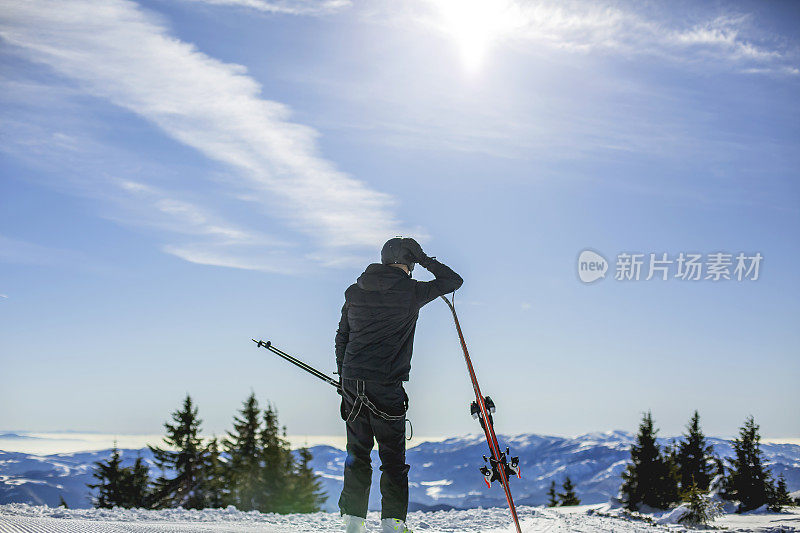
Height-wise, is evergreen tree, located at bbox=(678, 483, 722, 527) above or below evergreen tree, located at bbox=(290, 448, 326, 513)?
above

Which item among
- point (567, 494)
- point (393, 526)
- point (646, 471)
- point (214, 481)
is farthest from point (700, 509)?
point (567, 494)

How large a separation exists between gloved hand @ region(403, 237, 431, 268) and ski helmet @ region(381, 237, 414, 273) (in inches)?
1.1

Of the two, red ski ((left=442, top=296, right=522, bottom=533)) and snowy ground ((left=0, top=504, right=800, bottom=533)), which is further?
snowy ground ((left=0, top=504, right=800, bottom=533))

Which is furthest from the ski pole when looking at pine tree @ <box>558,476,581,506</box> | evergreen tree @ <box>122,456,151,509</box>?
pine tree @ <box>558,476,581,506</box>

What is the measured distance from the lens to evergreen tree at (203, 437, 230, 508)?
144 ft

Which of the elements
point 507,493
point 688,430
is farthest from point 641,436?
point 507,493

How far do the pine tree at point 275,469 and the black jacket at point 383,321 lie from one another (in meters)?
41.6

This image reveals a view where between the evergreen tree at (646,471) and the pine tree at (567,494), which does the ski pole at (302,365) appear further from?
the pine tree at (567,494)

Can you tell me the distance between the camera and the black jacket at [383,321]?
20.6 feet

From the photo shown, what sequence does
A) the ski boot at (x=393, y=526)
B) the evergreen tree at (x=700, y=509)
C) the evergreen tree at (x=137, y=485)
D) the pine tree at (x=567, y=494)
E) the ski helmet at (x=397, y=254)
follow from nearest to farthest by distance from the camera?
the ski boot at (x=393, y=526) < the ski helmet at (x=397, y=254) < the evergreen tree at (x=700, y=509) < the evergreen tree at (x=137, y=485) < the pine tree at (x=567, y=494)

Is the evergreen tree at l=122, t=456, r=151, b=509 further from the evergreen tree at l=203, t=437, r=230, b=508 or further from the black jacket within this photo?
the black jacket

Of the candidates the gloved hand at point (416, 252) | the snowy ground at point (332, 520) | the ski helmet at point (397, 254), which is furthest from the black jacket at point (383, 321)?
the snowy ground at point (332, 520)

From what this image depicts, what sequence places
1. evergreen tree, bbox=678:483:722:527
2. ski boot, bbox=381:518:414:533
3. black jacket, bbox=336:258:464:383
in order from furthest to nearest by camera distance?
evergreen tree, bbox=678:483:722:527, black jacket, bbox=336:258:464:383, ski boot, bbox=381:518:414:533

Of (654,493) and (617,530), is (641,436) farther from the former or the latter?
(617,530)
